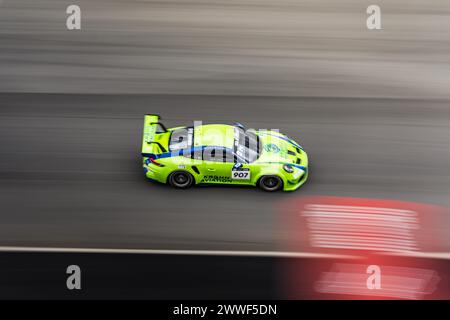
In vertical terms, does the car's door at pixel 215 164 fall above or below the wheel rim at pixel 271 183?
above

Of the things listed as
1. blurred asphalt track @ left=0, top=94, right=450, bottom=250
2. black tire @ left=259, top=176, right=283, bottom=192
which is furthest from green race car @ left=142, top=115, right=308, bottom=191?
blurred asphalt track @ left=0, top=94, right=450, bottom=250

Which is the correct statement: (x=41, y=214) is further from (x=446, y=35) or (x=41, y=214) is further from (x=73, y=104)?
(x=446, y=35)

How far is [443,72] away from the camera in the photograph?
51.5ft

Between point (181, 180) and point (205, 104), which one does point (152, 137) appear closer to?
point (181, 180)

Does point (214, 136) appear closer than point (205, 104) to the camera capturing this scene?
Yes

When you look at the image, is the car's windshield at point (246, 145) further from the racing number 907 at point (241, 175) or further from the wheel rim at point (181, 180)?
the wheel rim at point (181, 180)

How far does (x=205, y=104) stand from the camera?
48.5ft

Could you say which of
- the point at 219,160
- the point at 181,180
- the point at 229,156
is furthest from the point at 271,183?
the point at 181,180

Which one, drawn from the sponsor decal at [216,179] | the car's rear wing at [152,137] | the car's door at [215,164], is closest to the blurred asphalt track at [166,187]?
the sponsor decal at [216,179]

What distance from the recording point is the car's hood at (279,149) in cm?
1227

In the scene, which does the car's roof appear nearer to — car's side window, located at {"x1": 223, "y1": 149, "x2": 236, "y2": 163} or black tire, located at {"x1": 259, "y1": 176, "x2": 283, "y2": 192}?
car's side window, located at {"x1": 223, "y1": 149, "x2": 236, "y2": 163}

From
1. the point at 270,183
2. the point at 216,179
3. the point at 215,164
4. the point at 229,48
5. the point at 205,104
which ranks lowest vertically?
the point at 270,183

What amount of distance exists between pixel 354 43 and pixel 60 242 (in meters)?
9.63

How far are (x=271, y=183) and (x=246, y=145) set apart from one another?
3.04 feet
